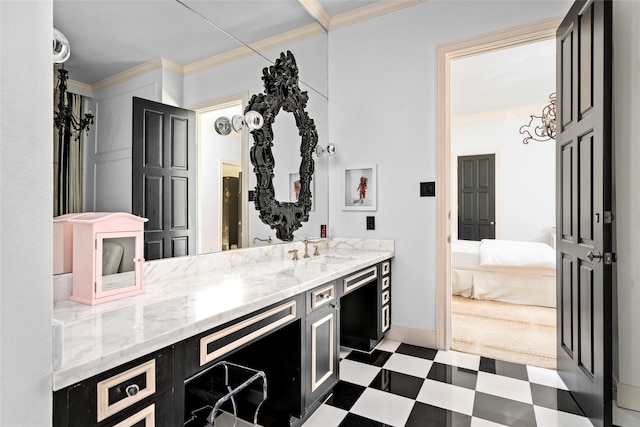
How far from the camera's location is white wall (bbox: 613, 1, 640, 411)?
1870mm

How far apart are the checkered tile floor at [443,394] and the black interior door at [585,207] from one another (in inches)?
7.1

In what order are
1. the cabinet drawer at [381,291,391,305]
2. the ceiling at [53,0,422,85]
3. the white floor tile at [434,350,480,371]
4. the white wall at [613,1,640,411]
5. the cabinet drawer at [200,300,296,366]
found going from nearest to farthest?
the cabinet drawer at [200,300,296,366] → the ceiling at [53,0,422,85] → the white wall at [613,1,640,411] → the white floor tile at [434,350,480,371] → the cabinet drawer at [381,291,391,305]

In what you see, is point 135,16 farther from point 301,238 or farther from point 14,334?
point 301,238

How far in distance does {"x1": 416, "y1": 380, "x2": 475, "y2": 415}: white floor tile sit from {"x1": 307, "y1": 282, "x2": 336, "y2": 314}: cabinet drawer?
32.2 inches

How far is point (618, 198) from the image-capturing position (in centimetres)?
198

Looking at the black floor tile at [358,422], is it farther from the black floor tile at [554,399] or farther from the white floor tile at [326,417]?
the black floor tile at [554,399]

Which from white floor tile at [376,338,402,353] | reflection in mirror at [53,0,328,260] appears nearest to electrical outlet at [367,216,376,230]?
reflection in mirror at [53,0,328,260]

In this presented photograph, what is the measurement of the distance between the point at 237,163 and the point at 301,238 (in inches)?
36.5

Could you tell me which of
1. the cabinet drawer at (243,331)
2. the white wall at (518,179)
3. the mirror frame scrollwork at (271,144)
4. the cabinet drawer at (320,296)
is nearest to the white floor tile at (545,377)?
the cabinet drawer at (320,296)

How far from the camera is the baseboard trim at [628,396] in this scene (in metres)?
1.88

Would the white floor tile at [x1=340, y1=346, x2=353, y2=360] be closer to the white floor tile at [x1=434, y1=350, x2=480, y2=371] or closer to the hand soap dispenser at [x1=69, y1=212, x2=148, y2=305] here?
the white floor tile at [x1=434, y1=350, x2=480, y2=371]

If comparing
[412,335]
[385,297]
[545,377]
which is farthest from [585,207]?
[412,335]

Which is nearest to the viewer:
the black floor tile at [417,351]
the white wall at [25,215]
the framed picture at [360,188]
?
the white wall at [25,215]

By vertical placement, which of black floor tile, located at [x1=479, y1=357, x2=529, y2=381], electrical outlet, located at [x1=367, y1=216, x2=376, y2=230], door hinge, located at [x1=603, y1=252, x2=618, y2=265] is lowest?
black floor tile, located at [x1=479, y1=357, x2=529, y2=381]
